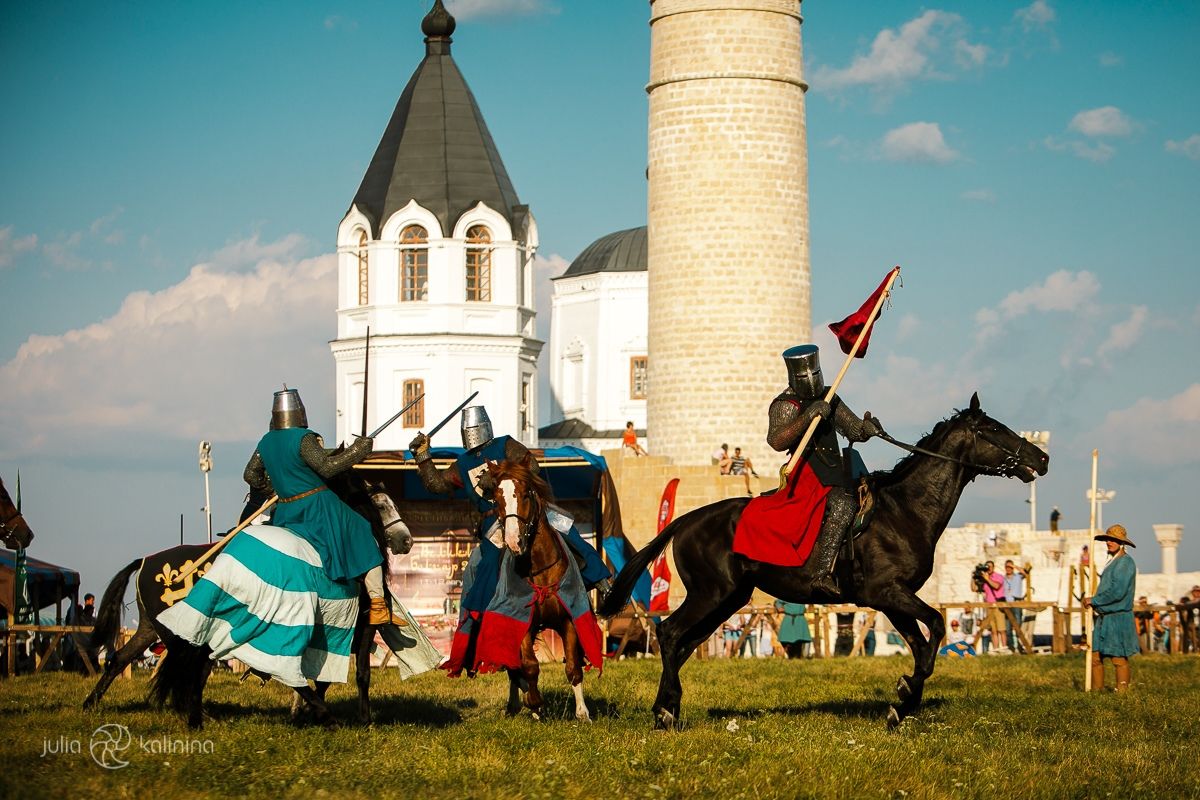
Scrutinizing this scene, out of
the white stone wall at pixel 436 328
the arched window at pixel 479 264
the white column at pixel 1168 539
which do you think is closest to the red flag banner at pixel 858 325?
the white column at pixel 1168 539

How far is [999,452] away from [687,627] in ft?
8.45

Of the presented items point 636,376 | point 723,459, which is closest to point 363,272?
point 636,376

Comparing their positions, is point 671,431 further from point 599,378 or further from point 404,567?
point 599,378

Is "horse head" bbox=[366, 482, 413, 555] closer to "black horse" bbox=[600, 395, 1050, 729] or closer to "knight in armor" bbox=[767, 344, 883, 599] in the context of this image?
"black horse" bbox=[600, 395, 1050, 729]

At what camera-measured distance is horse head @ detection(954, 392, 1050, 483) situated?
1374 cm

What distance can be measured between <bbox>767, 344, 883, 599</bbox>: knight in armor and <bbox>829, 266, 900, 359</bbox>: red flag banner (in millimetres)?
990

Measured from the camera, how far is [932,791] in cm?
1038

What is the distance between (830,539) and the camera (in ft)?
44.0

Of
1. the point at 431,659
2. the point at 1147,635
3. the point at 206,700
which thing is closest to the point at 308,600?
the point at 431,659

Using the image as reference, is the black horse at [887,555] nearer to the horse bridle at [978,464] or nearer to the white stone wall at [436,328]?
the horse bridle at [978,464]

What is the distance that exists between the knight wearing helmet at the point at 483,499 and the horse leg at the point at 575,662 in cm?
64

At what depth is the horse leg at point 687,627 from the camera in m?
13.2

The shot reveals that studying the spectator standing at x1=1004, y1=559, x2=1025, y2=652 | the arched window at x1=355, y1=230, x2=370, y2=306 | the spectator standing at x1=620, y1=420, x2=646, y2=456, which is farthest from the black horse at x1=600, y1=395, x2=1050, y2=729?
the arched window at x1=355, y1=230, x2=370, y2=306

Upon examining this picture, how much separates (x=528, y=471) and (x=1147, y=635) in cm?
1932
